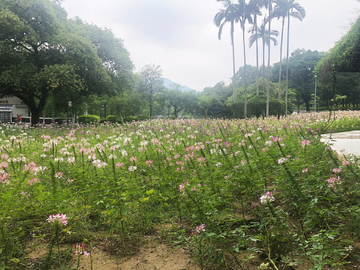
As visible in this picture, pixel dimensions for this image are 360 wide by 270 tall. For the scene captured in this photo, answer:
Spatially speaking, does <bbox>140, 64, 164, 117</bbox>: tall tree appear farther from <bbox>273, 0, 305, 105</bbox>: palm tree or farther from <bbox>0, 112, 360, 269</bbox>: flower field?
<bbox>0, 112, 360, 269</bbox>: flower field

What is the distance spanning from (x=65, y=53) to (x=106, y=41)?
5.67 metres

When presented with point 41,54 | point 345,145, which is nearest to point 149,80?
point 41,54

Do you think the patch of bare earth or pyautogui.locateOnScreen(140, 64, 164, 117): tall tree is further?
pyautogui.locateOnScreen(140, 64, 164, 117): tall tree

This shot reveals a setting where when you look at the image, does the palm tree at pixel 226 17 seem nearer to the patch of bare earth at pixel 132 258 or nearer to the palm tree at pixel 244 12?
the palm tree at pixel 244 12

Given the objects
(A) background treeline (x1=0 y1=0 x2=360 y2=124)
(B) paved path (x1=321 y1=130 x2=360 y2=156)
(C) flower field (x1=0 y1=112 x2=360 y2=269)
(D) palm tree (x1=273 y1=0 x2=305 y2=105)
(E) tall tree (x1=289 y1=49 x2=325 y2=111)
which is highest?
(D) palm tree (x1=273 y1=0 x2=305 y2=105)

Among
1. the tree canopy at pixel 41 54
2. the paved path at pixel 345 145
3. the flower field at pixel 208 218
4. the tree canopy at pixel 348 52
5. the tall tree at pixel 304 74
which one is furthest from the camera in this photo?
the tall tree at pixel 304 74

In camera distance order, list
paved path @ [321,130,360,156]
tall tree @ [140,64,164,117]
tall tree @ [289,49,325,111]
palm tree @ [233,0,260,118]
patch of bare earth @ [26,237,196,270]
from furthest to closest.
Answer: tall tree @ [289,49,325,111] < tall tree @ [140,64,164,117] < palm tree @ [233,0,260,118] < paved path @ [321,130,360,156] < patch of bare earth @ [26,237,196,270]

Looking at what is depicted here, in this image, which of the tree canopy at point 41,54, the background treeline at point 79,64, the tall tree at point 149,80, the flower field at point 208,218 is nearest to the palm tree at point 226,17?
the background treeline at point 79,64

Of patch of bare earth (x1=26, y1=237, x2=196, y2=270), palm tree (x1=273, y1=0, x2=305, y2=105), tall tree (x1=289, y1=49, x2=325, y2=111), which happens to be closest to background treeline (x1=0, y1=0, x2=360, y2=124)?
palm tree (x1=273, y1=0, x2=305, y2=105)

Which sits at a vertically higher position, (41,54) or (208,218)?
(41,54)

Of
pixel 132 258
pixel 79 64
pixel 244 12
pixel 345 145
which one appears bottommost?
pixel 132 258

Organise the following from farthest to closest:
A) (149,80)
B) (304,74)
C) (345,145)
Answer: (304,74), (149,80), (345,145)

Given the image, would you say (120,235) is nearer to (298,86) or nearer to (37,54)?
(37,54)

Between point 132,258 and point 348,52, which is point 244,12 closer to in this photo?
point 348,52
